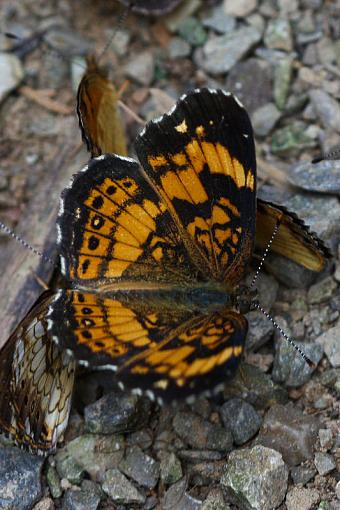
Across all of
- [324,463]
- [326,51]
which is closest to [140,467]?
[324,463]

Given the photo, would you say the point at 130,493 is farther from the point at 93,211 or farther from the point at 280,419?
the point at 93,211

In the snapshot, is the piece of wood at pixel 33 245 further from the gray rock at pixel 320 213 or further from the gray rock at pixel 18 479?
the gray rock at pixel 320 213

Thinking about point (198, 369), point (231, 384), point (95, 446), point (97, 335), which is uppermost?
point (198, 369)

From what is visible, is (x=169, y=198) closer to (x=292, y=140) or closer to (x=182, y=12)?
(x=292, y=140)

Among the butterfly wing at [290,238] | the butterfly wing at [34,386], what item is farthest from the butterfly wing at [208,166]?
the butterfly wing at [34,386]

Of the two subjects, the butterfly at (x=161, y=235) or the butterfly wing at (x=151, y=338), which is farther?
the butterfly at (x=161, y=235)

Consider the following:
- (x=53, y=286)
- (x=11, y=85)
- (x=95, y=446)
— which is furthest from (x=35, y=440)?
(x=11, y=85)

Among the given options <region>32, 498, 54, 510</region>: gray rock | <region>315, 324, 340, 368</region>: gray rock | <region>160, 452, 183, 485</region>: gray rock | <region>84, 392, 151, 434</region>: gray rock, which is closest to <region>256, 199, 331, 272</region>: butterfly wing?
<region>315, 324, 340, 368</region>: gray rock
